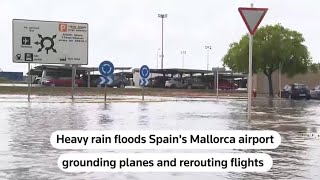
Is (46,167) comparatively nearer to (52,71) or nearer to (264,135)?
(264,135)

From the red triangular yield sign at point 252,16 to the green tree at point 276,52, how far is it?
1667 inches

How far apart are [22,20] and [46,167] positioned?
26.0 metres

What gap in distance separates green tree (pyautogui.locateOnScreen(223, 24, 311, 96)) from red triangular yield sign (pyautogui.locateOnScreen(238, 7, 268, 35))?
42.3 metres

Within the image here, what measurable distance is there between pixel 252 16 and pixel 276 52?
4290cm

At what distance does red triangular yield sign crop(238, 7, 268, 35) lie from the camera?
1541cm

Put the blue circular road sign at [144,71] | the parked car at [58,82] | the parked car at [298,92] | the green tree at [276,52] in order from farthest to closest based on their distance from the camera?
the parked car at [58,82], the green tree at [276,52], the parked car at [298,92], the blue circular road sign at [144,71]

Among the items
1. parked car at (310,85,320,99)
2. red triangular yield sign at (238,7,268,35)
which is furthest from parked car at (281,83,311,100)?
red triangular yield sign at (238,7,268,35)

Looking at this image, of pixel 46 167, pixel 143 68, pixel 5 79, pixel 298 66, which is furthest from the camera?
pixel 5 79

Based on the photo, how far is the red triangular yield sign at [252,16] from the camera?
1541 cm

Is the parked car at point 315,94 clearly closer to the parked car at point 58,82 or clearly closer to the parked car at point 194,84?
the parked car at point 194,84

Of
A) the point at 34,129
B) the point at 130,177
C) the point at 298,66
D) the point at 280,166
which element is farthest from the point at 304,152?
the point at 298,66

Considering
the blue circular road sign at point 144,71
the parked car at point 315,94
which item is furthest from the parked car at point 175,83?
the blue circular road sign at point 144,71

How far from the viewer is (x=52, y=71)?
244ft

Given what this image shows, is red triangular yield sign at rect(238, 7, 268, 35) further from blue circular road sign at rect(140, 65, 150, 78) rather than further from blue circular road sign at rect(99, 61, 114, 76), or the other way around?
blue circular road sign at rect(140, 65, 150, 78)
